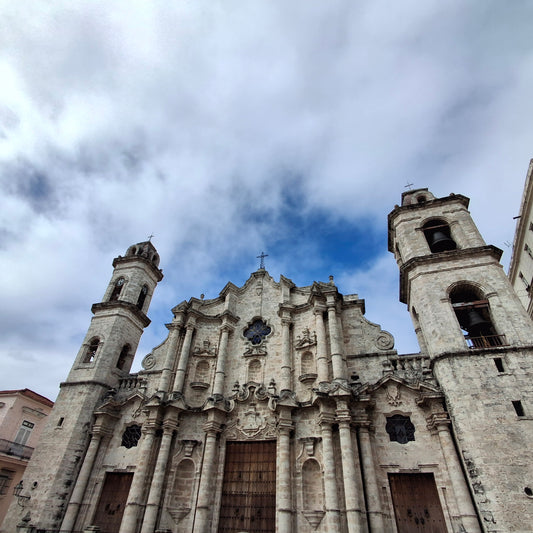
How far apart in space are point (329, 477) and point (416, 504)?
9.17ft

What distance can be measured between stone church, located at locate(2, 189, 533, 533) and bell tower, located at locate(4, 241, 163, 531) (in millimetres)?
72

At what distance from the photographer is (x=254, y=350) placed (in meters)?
17.2

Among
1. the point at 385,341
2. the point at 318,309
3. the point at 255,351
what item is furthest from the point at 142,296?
the point at 385,341

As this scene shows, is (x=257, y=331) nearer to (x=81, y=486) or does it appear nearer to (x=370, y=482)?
(x=370, y=482)

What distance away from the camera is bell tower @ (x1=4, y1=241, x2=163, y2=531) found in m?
14.3

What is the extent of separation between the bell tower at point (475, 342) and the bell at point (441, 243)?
1.7 inches

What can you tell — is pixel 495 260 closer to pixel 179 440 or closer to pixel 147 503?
pixel 179 440

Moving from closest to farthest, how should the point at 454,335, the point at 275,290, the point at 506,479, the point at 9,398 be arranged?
the point at 506,479
the point at 454,335
the point at 275,290
the point at 9,398

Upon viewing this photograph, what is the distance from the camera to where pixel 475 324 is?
45.6ft

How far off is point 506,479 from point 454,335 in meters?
4.60

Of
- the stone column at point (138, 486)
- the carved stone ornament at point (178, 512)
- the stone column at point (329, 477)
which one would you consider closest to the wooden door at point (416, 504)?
the stone column at point (329, 477)

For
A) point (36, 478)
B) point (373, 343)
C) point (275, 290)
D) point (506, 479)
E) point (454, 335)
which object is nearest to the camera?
point (506, 479)

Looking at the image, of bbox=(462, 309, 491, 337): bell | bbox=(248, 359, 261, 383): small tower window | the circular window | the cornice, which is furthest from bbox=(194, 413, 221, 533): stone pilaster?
bbox=(462, 309, 491, 337): bell

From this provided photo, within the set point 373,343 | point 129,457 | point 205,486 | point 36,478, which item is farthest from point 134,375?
point 373,343
